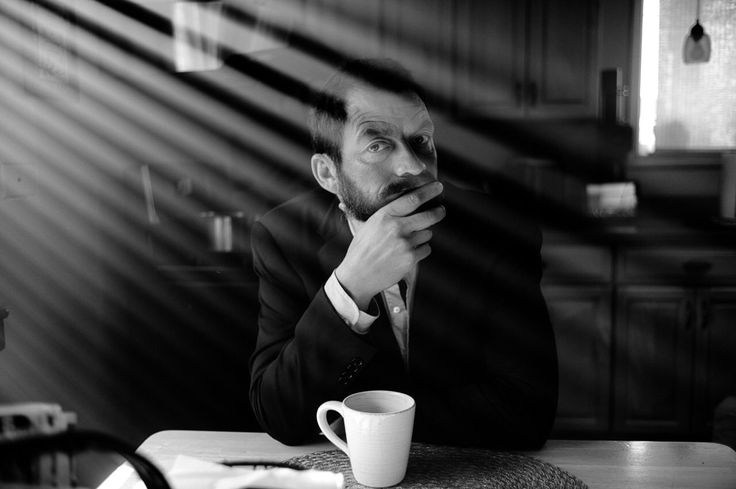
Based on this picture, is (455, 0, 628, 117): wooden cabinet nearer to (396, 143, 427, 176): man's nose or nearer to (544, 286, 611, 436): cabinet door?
(544, 286, 611, 436): cabinet door

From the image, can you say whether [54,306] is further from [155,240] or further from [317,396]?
[317,396]

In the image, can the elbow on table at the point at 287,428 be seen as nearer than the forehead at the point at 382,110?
Yes

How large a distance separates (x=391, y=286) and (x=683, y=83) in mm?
2158

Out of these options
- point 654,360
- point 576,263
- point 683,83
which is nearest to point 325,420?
point 576,263

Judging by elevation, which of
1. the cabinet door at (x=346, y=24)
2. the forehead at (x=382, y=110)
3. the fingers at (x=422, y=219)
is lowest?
the fingers at (x=422, y=219)

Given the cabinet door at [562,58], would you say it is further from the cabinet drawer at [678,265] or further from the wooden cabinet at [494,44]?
the cabinet drawer at [678,265]

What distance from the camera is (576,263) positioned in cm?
242

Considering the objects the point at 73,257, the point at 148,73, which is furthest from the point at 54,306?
the point at 148,73

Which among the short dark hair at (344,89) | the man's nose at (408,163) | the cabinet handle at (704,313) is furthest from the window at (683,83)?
the man's nose at (408,163)

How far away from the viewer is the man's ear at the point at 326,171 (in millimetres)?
1254

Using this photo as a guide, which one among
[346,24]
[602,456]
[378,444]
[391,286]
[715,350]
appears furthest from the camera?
[346,24]

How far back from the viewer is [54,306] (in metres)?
2.27

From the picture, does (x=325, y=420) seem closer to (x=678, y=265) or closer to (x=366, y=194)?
(x=366, y=194)

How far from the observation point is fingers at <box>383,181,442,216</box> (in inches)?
44.7
